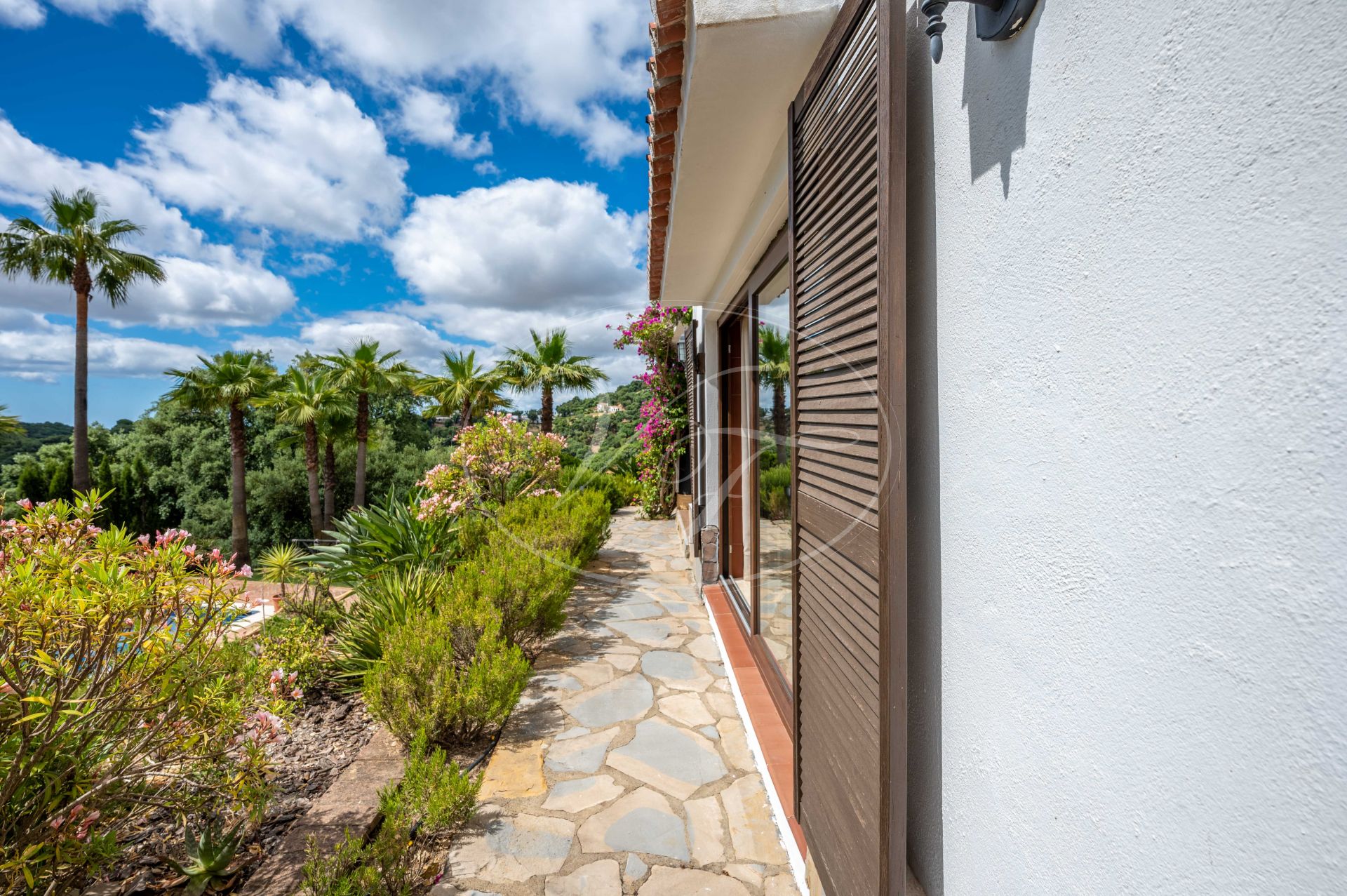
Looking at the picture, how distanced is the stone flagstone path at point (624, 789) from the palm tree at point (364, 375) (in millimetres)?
18006

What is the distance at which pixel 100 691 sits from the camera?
1944 mm

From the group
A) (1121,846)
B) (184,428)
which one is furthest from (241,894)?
(184,428)

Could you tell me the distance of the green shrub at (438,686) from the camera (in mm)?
3166

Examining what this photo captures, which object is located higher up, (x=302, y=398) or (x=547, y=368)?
(x=547, y=368)

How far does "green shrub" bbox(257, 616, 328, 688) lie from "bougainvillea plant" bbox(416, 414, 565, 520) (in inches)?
86.3

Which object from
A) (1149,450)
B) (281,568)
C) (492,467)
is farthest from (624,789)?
(492,467)

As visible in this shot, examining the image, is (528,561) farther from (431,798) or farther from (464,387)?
(464,387)

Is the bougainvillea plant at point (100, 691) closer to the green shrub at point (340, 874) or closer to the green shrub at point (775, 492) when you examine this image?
the green shrub at point (340, 874)

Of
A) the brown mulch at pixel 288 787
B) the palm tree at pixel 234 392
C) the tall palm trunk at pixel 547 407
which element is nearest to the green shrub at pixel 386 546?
the brown mulch at pixel 288 787

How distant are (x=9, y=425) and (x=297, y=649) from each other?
2216 centimetres

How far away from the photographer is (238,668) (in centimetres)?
327

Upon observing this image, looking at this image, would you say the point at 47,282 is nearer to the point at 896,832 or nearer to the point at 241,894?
the point at 241,894

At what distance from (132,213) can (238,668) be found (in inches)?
971

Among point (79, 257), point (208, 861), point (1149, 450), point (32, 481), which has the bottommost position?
point (208, 861)
